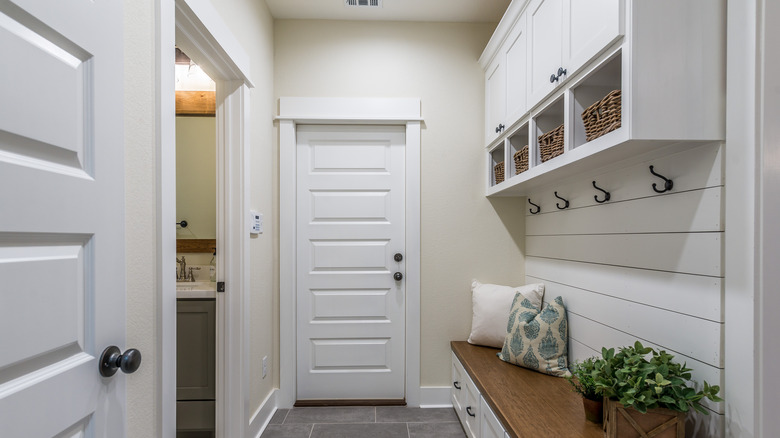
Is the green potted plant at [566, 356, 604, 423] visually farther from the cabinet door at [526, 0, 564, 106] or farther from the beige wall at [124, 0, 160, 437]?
the beige wall at [124, 0, 160, 437]

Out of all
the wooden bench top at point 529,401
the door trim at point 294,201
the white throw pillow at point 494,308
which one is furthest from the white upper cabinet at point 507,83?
the wooden bench top at point 529,401

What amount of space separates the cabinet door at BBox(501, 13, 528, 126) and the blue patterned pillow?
1037 millimetres

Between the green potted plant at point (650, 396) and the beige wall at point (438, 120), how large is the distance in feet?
4.76

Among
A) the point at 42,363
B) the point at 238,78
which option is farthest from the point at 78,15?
the point at 238,78

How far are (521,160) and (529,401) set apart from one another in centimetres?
118

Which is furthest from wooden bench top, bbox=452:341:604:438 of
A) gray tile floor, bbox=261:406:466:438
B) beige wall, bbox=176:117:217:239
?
beige wall, bbox=176:117:217:239

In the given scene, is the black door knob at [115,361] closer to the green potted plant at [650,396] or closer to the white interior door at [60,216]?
the white interior door at [60,216]

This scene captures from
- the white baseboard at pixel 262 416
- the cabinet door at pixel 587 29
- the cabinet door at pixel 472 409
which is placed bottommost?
the white baseboard at pixel 262 416

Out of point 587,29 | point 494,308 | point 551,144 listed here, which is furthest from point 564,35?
point 494,308

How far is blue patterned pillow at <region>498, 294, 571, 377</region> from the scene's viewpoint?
1.88m

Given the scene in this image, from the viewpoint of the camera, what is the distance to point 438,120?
2.61 m

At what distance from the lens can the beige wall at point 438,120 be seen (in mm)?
2570

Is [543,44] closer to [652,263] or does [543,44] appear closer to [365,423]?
[652,263]

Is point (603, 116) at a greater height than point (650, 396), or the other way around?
point (603, 116)
